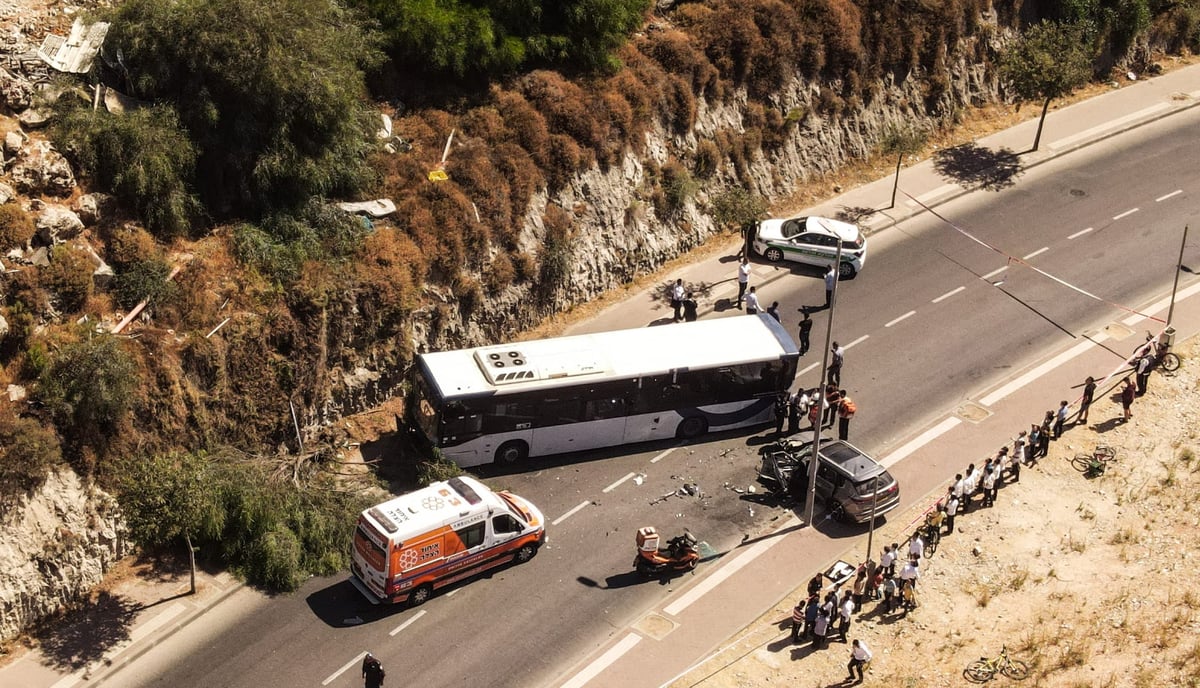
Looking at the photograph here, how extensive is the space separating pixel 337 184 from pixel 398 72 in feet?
22.0

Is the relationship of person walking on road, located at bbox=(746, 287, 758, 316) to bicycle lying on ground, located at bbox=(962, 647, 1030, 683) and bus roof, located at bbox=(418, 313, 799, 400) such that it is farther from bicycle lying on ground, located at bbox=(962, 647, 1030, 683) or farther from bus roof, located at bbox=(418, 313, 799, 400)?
bicycle lying on ground, located at bbox=(962, 647, 1030, 683)

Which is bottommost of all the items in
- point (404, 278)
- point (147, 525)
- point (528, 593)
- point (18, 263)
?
point (528, 593)

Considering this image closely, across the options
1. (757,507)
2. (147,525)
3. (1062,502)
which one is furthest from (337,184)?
(1062,502)

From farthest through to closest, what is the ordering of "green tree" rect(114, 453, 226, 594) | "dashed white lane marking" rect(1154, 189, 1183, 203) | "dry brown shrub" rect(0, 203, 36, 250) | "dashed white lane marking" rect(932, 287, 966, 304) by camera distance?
"dashed white lane marking" rect(1154, 189, 1183, 203) < "dashed white lane marking" rect(932, 287, 966, 304) < "dry brown shrub" rect(0, 203, 36, 250) < "green tree" rect(114, 453, 226, 594)

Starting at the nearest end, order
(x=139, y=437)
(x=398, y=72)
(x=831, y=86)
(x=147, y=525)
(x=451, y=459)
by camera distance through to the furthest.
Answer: (x=147, y=525)
(x=139, y=437)
(x=451, y=459)
(x=398, y=72)
(x=831, y=86)

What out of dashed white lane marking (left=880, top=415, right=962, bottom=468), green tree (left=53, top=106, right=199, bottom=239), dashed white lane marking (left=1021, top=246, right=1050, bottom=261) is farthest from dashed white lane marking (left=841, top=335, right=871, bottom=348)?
green tree (left=53, top=106, right=199, bottom=239)

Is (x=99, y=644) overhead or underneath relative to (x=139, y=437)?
underneath

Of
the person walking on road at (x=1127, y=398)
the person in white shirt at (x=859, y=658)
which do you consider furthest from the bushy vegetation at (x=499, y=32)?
the person in white shirt at (x=859, y=658)

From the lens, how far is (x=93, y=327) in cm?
3397

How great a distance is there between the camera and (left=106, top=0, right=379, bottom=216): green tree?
37031mm

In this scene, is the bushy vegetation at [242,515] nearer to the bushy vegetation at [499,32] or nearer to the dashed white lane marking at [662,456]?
the dashed white lane marking at [662,456]

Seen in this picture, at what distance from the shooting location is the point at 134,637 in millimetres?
31812

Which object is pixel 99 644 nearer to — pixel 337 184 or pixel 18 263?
pixel 18 263

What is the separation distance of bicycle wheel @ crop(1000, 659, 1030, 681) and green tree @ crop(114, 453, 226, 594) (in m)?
21.0
